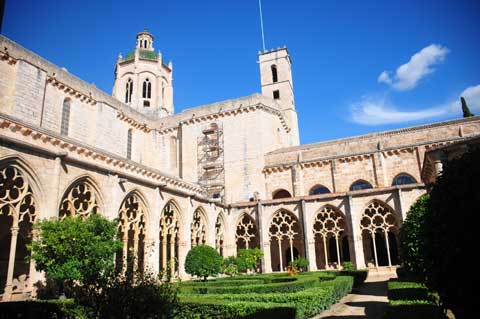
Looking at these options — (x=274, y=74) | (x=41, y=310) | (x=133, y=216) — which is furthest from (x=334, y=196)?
(x=274, y=74)

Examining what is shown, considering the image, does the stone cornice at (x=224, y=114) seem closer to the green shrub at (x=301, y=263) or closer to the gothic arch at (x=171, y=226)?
the gothic arch at (x=171, y=226)

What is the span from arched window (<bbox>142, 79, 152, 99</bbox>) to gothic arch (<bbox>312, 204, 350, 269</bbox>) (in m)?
22.5

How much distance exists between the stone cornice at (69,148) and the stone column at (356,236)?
897 centimetres

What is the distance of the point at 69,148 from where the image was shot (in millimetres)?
15406

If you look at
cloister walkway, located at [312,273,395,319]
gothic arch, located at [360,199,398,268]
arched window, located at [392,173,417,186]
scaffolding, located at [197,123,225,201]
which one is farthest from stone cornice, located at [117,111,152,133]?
cloister walkway, located at [312,273,395,319]

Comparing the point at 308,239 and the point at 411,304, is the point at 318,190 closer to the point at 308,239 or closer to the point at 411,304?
the point at 308,239

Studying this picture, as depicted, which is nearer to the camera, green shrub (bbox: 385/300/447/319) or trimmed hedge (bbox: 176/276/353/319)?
green shrub (bbox: 385/300/447/319)

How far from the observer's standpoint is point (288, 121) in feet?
116

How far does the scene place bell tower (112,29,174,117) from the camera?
36469mm

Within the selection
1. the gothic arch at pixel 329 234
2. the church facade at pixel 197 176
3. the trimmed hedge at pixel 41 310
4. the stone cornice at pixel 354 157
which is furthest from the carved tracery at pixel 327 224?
the trimmed hedge at pixel 41 310

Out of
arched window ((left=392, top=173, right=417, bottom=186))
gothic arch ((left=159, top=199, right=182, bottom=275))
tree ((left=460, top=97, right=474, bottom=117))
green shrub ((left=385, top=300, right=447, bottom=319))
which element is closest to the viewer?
green shrub ((left=385, top=300, right=447, bottom=319))

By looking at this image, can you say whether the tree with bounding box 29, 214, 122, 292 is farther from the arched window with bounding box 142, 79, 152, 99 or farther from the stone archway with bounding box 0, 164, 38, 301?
the arched window with bounding box 142, 79, 152, 99

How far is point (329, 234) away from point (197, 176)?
10738 mm

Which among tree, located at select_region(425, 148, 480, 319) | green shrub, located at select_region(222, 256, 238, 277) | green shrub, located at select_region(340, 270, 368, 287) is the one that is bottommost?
green shrub, located at select_region(340, 270, 368, 287)
